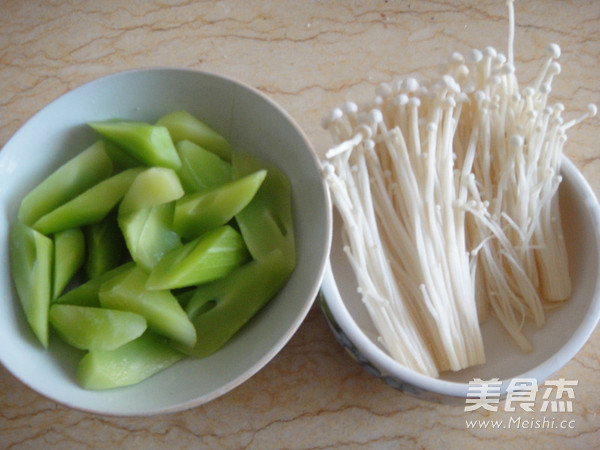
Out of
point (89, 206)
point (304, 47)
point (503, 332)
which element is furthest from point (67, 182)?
point (503, 332)

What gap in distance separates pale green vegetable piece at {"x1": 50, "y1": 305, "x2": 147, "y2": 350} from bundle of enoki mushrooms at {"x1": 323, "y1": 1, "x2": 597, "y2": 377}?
0.85 ft

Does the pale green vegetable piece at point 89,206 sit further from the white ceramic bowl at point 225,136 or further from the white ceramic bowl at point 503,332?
the white ceramic bowl at point 503,332

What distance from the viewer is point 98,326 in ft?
1.87

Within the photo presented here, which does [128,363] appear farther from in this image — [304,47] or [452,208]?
[304,47]

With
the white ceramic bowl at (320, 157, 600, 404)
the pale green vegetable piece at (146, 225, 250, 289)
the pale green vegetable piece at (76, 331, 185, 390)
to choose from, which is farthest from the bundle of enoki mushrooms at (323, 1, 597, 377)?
the pale green vegetable piece at (76, 331, 185, 390)

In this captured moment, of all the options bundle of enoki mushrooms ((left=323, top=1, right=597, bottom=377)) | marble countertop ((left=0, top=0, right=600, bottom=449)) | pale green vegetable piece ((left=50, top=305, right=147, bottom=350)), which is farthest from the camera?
marble countertop ((left=0, top=0, right=600, bottom=449))

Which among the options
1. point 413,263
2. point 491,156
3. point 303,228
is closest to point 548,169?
point 491,156

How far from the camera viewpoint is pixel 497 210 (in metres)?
0.71

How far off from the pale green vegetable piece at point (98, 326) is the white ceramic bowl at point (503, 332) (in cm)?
21

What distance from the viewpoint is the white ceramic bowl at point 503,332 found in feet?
2.02

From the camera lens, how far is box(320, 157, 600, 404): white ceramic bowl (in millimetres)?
615

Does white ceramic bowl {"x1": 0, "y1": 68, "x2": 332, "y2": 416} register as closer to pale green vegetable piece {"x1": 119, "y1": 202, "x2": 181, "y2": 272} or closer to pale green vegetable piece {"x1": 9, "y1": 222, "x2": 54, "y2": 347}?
pale green vegetable piece {"x1": 9, "y1": 222, "x2": 54, "y2": 347}

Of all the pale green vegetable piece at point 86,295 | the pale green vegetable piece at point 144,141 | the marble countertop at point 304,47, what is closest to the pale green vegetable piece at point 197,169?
the pale green vegetable piece at point 144,141

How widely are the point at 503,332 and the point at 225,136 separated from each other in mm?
424
